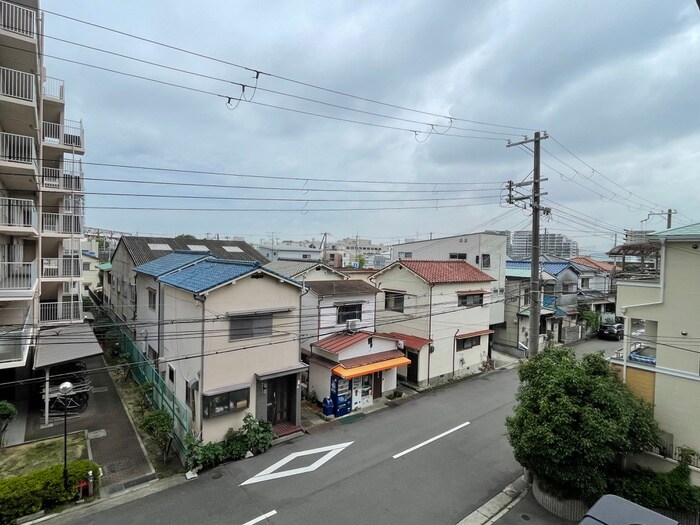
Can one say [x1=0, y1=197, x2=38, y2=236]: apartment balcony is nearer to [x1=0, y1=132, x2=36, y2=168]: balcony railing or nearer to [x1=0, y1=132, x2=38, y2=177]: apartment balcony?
[x1=0, y1=132, x2=38, y2=177]: apartment balcony

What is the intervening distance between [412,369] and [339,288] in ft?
19.4

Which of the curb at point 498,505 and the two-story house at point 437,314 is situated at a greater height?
the two-story house at point 437,314

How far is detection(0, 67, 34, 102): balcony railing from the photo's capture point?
44.6 ft

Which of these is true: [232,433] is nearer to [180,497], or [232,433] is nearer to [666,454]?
[180,497]

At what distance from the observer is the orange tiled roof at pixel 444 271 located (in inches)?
795

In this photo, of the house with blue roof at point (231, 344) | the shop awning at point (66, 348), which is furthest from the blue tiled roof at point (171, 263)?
the shop awning at point (66, 348)

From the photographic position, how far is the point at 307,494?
402 inches

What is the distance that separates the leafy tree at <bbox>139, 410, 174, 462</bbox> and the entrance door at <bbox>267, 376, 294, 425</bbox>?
3.39m

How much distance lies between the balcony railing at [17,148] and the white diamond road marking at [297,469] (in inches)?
560

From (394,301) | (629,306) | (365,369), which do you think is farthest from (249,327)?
(629,306)

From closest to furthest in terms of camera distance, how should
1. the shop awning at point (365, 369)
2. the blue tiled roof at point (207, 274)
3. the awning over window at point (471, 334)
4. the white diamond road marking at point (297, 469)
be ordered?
the white diamond road marking at point (297, 469)
the blue tiled roof at point (207, 274)
the shop awning at point (365, 369)
the awning over window at point (471, 334)

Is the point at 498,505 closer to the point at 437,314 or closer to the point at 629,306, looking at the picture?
the point at 629,306

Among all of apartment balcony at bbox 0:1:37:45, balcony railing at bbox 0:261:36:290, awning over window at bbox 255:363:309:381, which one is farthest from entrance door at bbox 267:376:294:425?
apartment balcony at bbox 0:1:37:45

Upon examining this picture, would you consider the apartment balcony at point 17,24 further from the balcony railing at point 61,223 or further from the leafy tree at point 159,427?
the leafy tree at point 159,427
